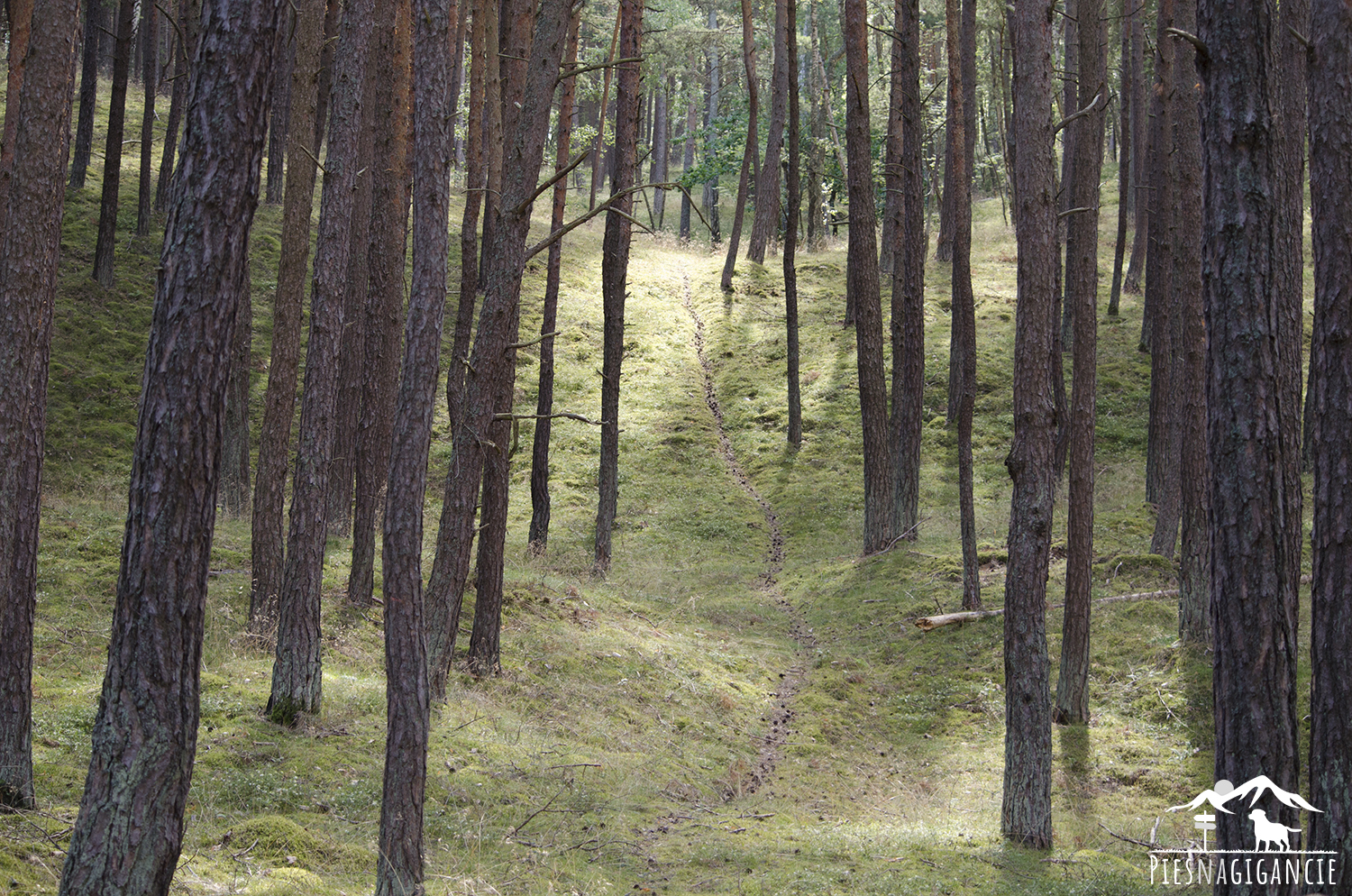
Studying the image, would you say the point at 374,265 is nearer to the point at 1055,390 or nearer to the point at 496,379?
the point at 496,379

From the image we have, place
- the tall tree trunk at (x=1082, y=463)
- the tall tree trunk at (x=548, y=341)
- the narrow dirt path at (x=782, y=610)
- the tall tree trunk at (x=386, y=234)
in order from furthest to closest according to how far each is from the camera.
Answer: the tall tree trunk at (x=548, y=341) < the tall tree trunk at (x=386, y=234) < the narrow dirt path at (x=782, y=610) < the tall tree trunk at (x=1082, y=463)

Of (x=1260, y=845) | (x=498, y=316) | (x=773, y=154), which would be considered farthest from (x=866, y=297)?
(x=773, y=154)

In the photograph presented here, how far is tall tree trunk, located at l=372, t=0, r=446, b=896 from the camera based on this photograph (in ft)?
18.3

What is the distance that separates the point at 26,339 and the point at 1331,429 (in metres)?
7.81

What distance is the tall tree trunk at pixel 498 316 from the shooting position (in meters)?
8.24

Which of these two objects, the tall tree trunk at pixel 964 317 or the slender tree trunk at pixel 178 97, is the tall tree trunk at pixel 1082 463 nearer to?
the tall tree trunk at pixel 964 317

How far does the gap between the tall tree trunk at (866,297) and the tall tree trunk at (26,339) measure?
40.6 ft

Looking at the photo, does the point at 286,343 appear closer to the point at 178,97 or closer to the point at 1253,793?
the point at 1253,793

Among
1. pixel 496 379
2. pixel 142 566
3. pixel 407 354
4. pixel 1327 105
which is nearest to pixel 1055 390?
pixel 1327 105

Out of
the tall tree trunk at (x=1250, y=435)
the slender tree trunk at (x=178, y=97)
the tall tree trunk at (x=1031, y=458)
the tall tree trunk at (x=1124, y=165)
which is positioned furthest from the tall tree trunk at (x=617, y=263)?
the tall tree trunk at (x=1124, y=165)

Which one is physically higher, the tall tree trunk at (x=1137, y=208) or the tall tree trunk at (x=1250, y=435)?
the tall tree trunk at (x=1137, y=208)

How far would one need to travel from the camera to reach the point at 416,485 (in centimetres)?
588

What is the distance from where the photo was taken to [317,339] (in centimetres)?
855

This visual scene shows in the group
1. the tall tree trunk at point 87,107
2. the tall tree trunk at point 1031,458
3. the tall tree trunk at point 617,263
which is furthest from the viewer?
the tall tree trunk at point 87,107
